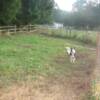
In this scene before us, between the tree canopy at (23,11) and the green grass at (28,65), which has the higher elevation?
the tree canopy at (23,11)

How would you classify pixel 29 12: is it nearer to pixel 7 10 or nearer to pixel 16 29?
pixel 16 29

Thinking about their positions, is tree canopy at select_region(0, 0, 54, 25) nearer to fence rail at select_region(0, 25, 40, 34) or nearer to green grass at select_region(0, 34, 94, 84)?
fence rail at select_region(0, 25, 40, 34)

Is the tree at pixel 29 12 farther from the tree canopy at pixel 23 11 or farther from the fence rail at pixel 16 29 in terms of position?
the fence rail at pixel 16 29

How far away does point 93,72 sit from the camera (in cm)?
1409

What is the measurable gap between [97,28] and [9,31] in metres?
20.5

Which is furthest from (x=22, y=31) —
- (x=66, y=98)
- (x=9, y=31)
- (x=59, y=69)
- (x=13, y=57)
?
(x=66, y=98)

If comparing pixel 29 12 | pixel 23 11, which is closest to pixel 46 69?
pixel 29 12

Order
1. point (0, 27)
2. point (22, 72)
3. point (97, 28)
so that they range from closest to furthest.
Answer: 1. point (22, 72)
2. point (0, 27)
3. point (97, 28)

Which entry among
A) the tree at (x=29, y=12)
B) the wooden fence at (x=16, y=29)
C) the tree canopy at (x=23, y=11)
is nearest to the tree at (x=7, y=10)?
the tree canopy at (x=23, y=11)

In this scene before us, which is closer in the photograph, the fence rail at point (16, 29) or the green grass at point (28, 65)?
the green grass at point (28, 65)

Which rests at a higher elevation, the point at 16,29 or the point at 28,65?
the point at 28,65

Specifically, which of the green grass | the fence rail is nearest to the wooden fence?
the fence rail

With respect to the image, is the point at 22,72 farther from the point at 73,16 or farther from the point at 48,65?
the point at 73,16

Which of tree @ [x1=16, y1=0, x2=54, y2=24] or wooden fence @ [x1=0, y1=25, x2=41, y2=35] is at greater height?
tree @ [x1=16, y1=0, x2=54, y2=24]
